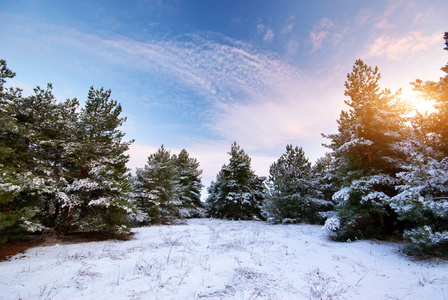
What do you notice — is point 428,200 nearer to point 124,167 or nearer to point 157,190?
point 124,167

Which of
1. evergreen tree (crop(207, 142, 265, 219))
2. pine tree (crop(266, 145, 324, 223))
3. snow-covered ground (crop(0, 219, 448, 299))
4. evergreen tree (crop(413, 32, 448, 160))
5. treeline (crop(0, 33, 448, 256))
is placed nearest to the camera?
snow-covered ground (crop(0, 219, 448, 299))

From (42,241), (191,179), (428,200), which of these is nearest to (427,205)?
(428,200)

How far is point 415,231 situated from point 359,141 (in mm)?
5740

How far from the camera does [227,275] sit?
5.42 metres

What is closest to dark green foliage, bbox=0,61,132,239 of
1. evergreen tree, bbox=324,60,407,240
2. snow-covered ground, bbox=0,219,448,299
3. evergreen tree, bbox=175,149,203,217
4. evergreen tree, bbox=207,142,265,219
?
snow-covered ground, bbox=0,219,448,299

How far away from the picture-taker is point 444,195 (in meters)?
7.43

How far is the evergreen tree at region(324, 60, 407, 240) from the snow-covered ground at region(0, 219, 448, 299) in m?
2.55

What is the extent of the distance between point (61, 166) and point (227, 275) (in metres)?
12.3

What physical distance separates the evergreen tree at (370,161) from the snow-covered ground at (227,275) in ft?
8.35

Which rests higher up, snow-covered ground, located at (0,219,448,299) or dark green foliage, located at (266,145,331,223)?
dark green foliage, located at (266,145,331,223)

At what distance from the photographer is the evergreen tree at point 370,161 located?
419 inches

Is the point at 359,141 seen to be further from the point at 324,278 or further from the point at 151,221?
the point at 151,221

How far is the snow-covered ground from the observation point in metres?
4.41

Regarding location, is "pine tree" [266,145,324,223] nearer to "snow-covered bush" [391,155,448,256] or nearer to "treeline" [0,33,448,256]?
"treeline" [0,33,448,256]
